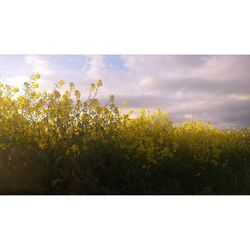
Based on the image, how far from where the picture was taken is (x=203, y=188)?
5.44m

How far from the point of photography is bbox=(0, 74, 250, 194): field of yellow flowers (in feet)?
16.8

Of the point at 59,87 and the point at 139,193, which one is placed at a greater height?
the point at 59,87

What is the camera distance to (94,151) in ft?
16.9

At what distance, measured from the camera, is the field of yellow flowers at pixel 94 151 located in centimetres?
511
